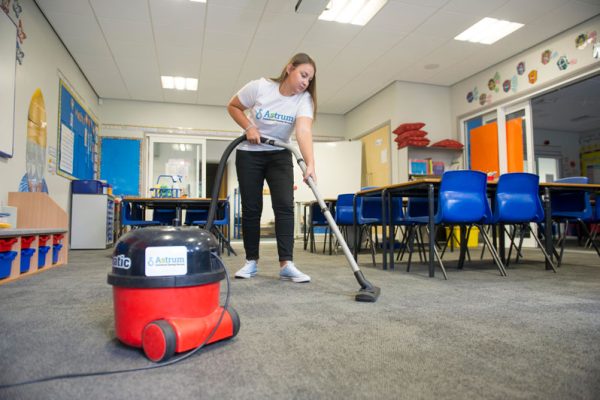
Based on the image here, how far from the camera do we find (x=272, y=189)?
2.15 meters

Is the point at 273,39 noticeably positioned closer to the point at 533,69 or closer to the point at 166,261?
the point at 533,69

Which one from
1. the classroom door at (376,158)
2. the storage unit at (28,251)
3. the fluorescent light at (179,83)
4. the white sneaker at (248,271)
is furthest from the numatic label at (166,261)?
the classroom door at (376,158)

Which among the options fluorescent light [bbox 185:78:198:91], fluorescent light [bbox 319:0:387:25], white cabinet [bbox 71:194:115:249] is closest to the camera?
fluorescent light [bbox 319:0:387:25]

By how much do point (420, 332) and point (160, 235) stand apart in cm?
76

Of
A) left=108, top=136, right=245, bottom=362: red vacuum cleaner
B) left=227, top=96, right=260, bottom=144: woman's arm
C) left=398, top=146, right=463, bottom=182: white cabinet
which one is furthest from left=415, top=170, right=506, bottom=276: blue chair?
left=398, top=146, right=463, bottom=182: white cabinet

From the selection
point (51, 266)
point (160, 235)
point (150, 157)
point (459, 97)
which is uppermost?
Result: point (459, 97)

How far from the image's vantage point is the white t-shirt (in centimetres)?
202

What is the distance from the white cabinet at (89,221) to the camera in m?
4.87

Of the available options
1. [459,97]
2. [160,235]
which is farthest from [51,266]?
[459,97]

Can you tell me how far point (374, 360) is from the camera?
0.87m

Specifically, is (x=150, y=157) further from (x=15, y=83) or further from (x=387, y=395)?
(x=387, y=395)

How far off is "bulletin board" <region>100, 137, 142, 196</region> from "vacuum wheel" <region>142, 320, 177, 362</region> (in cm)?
620

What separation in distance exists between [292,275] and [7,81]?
2.78 meters

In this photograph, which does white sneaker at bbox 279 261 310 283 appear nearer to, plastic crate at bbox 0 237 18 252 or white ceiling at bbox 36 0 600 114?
plastic crate at bbox 0 237 18 252
